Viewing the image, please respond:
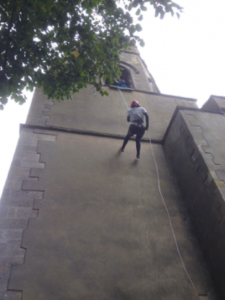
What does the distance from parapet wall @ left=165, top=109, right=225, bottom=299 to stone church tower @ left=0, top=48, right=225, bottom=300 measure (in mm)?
21

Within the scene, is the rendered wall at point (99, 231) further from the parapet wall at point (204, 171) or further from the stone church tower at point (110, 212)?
the parapet wall at point (204, 171)

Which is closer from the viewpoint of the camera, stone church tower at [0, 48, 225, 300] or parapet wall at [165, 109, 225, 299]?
stone church tower at [0, 48, 225, 300]

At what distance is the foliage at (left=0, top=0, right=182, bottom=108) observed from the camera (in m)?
4.78

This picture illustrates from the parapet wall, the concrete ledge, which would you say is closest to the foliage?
the concrete ledge

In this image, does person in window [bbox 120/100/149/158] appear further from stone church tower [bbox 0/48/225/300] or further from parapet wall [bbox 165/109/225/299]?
parapet wall [bbox 165/109/225/299]

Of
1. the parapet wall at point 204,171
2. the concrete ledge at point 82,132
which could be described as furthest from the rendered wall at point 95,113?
the parapet wall at point 204,171

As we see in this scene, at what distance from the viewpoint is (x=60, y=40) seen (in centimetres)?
537

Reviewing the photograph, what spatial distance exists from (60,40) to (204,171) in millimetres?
3953

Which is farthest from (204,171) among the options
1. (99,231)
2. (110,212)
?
Result: (99,231)

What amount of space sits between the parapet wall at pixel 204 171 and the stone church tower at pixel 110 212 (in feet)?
0.07

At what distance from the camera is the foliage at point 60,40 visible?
15.7 ft

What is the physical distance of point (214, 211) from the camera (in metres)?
4.73

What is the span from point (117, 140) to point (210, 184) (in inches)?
116

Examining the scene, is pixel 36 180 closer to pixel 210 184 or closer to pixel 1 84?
pixel 1 84
